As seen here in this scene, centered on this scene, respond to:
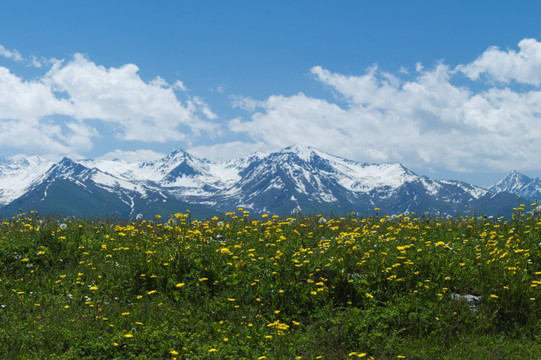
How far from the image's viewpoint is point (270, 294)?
9.23 meters

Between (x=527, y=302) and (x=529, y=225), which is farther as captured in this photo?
(x=529, y=225)

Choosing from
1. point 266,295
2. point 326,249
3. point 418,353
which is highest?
point 326,249

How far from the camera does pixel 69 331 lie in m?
7.63

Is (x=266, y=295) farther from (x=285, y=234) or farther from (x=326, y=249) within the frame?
(x=285, y=234)

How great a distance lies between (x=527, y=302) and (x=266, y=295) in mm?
4973

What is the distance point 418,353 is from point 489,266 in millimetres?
3429

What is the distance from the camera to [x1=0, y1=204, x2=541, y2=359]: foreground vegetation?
7.42 metres

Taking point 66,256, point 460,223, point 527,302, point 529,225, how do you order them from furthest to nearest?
point 460,223
point 529,225
point 66,256
point 527,302

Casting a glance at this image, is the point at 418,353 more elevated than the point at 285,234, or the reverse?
the point at 285,234

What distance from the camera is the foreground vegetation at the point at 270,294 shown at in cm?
742

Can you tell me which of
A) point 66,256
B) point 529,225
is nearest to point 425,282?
point 529,225

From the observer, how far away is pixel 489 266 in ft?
31.9

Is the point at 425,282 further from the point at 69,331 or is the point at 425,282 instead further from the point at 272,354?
the point at 69,331

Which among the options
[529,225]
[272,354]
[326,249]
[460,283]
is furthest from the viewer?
[529,225]
